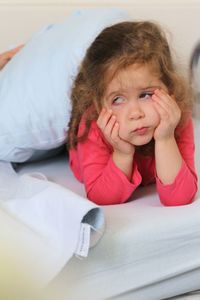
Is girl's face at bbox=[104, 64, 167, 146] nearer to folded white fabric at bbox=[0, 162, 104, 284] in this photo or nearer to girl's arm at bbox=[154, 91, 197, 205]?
girl's arm at bbox=[154, 91, 197, 205]

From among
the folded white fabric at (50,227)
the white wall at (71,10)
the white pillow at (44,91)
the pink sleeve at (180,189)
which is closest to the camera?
the folded white fabric at (50,227)

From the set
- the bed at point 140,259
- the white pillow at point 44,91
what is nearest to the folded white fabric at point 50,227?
the bed at point 140,259

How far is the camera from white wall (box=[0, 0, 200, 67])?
1483 millimetres

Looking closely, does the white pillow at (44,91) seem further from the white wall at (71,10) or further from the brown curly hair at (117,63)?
the white wall at (71,10)

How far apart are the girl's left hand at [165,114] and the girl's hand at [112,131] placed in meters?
0.05

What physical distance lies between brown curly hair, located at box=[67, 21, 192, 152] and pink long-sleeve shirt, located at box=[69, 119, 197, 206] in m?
0.03

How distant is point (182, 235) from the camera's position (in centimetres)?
83

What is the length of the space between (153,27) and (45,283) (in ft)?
1.75

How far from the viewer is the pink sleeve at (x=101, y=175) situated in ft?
3.06

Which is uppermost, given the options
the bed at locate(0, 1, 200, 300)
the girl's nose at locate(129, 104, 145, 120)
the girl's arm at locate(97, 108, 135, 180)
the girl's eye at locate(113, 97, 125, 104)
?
the girl's eye at locate(113, 97, 125, 104)

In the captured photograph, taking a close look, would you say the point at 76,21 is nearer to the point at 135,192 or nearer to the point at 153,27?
the point at 153,27

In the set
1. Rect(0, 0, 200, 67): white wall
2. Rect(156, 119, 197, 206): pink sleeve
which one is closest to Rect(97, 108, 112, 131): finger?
Rect(156, 119, 197, 206): pink sleeve

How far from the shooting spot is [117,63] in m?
0.94

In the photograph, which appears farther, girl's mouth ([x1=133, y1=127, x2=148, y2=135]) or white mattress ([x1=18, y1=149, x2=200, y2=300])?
girl's mouth ([x1=133, y1=127, x2=148, y2=135])
